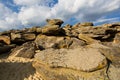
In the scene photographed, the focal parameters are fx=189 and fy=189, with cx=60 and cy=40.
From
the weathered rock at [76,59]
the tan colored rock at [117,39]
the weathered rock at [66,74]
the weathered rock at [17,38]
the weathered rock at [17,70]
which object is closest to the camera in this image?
the weathered rock at [66,74]

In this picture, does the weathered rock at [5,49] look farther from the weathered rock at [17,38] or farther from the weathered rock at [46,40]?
the weathered rock at [46,40]

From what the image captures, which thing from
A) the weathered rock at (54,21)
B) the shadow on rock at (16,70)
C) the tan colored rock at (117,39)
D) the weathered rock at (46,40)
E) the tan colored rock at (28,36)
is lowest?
the shadow on rock at (16,70)

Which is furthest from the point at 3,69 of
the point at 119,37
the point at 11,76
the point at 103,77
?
the point at 119,37

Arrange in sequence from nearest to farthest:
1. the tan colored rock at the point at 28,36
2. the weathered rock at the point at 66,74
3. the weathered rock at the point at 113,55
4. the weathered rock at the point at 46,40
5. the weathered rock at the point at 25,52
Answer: the weathered rock at the point at 66,74 → the weathered rock at the point at 113,55 → the weathered rock at the point at 25,52 → the weathered rock at the point at 46,40 → the tan colored rock at the point at 28,36

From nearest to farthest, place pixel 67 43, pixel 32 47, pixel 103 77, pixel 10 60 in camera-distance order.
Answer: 1. pixel 103 77
2. pixel 10 60
3. pixel 32 47
4. pixel 67 43

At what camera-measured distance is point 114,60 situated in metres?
15.5

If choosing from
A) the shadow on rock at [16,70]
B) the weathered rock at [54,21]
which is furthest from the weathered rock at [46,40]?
the shadow on rock at [16,70]

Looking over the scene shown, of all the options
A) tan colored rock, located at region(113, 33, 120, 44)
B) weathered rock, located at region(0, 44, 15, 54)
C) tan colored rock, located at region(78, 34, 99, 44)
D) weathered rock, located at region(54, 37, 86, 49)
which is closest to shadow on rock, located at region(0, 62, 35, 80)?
weathered rock, located at region(0, 44, 15, 54)

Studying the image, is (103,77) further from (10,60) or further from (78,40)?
(78,40)

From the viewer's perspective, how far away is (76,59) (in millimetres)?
14602

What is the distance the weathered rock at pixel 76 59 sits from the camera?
13891 mm

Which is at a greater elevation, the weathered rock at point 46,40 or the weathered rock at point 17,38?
the weathered rock at point 17,38

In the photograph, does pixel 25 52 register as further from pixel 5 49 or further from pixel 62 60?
pixel 62 60

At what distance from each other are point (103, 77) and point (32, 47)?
866cm
